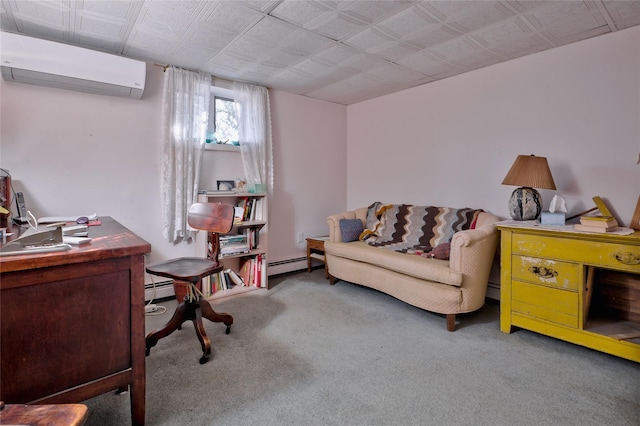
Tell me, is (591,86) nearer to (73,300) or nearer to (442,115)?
(442,115)

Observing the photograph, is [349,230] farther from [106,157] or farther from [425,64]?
[106,157]

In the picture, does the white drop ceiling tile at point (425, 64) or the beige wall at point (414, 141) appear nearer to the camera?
the beige wall at point (414, 141)

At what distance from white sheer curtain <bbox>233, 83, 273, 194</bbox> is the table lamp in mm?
2255

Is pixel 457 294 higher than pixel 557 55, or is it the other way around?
pixel 557 55

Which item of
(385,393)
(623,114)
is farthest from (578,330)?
(623,114)

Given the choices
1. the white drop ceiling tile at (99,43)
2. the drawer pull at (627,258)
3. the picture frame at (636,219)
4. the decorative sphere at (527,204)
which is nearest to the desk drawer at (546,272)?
the drawer pull at (627,258)

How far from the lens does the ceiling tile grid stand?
6.39 feet

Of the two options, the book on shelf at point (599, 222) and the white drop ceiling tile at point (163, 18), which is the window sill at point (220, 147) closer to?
the white drop ceiling tile at point (163, 18)

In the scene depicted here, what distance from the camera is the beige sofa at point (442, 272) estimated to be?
90.5 inches

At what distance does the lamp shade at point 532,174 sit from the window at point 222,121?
2596 mm

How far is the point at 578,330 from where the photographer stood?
1988mm

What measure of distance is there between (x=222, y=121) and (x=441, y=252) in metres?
2.51

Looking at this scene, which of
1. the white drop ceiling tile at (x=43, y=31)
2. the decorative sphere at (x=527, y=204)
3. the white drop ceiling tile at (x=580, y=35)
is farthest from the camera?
the decorative sphere at (x=527, y=204)

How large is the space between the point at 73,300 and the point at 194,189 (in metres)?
1.94
